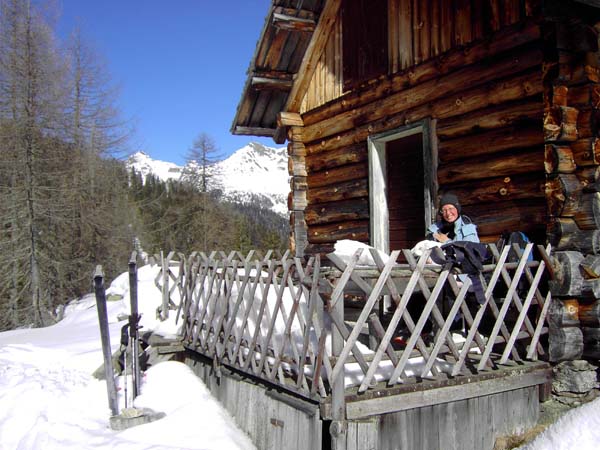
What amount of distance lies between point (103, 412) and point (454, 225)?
4832 millimetres

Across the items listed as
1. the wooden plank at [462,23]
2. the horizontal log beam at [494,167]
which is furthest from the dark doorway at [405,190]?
the wooden plank at [462,23]

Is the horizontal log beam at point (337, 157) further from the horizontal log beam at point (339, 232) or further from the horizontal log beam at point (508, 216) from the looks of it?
the horizontal log beam at point (508, 216)

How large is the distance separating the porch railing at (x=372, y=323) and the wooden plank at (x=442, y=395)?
135mm

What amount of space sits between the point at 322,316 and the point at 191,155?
45298 mm

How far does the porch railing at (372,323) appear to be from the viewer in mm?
4715

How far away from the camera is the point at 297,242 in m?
10.6

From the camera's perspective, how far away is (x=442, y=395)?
5195 mm

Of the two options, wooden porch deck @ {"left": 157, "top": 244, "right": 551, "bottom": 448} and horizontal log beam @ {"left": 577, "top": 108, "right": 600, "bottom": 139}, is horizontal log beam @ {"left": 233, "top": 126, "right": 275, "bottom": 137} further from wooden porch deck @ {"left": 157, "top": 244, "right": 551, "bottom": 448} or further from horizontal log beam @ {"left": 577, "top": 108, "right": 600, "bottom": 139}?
horizontal log beam @ {"left": 577, "top": 108, "right": 600, "bottom": 139}

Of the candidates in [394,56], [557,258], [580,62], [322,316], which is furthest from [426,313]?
[394,56]

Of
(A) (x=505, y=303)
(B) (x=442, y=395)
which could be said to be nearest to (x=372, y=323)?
(B) (x=442, y=395)

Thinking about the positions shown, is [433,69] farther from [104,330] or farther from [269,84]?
[104,330]

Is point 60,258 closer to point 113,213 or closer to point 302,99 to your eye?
point 113,213

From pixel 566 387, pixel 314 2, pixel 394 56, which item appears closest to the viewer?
pixel 566 387

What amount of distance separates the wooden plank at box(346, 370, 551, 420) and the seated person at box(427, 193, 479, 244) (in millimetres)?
1637
